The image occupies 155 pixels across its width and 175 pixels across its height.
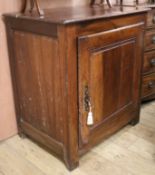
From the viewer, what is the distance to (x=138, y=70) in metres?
1.68

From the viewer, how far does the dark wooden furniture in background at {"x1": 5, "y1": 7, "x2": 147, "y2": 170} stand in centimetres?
121

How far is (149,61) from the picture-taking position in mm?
1927

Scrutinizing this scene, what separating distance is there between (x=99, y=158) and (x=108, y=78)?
0.49 m

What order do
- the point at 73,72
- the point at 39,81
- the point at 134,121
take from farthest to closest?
the point at 134,121
the point at 39,81
the point at 73,72

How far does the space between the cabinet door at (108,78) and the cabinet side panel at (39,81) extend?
0.13 meters

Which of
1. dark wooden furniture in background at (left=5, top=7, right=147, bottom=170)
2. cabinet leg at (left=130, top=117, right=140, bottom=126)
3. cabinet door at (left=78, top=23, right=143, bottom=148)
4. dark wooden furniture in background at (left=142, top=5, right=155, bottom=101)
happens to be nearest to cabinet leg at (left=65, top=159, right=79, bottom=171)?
dark wooden furniture in background at (left=5, top=7, right=147, bottom=170)

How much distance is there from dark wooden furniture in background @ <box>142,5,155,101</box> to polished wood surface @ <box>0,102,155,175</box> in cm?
38

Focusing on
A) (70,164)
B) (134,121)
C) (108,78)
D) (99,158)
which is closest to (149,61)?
(134,121)

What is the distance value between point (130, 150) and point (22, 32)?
0.97 m

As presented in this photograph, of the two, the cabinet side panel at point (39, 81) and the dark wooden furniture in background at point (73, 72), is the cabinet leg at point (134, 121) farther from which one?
the cabinet side panel at point (39, 81)

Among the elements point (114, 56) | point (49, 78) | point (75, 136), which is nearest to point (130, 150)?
point (75, 136)

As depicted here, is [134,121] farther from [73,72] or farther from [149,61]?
[73,72]

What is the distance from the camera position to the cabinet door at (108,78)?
1286mm

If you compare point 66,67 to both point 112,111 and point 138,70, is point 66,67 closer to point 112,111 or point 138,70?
point 112,111
